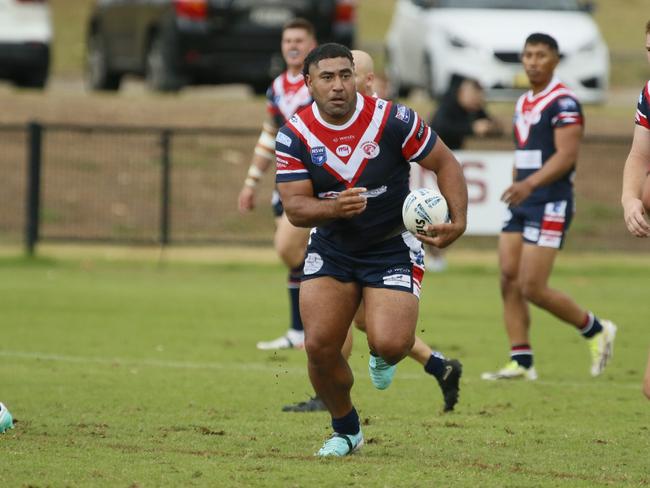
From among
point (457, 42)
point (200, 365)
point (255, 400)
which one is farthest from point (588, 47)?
point (255, 400)

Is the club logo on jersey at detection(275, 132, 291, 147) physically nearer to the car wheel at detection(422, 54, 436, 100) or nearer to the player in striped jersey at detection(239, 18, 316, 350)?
the player in striped jersey at detection(239, 18, 316, 350)

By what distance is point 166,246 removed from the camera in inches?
770

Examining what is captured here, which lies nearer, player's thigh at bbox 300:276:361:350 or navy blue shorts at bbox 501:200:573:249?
player's thigh at bbox 300:276:361:350

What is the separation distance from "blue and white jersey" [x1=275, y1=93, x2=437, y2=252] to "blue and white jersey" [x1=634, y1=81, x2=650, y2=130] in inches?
39.9

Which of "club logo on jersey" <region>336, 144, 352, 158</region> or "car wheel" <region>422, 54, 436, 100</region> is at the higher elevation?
"club logo on jersey" <region>336, 144, 352, 158</region>

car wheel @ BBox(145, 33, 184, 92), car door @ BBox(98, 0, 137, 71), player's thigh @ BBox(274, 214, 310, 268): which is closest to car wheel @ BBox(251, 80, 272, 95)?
car wheel @ BBox(145, 33, 184, 92)

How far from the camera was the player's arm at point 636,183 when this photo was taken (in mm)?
6824

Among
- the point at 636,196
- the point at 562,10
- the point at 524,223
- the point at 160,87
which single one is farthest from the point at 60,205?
the point at 636,196

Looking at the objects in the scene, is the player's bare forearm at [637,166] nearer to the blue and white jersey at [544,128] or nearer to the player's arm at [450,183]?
the player's arm at [450,183]

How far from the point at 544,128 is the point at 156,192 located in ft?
34.3

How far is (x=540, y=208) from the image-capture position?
35.3 ft

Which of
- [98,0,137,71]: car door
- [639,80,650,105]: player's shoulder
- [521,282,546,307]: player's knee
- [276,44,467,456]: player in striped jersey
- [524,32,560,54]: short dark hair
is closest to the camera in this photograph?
[639,80,650,105]: player's shoulder

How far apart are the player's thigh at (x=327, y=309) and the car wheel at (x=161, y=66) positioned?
47.9ft

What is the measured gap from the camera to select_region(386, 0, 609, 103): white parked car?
68.2 ft
